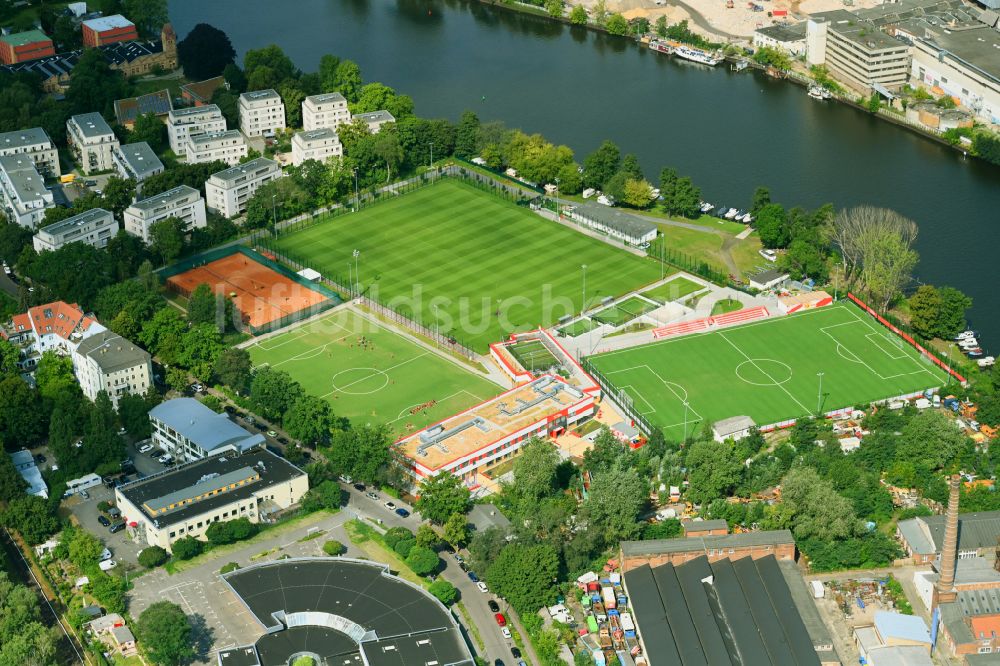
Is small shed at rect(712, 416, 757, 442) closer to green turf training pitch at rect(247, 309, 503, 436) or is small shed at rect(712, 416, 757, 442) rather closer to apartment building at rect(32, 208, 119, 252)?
green turf training pitch at rect(247, 309, 503, 436)

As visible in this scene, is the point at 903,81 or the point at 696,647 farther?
the point at 903,81

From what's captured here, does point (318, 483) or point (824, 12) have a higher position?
point (824, 12)

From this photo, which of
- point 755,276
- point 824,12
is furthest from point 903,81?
point 755,276

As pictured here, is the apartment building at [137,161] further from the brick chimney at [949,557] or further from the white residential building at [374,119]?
the brick chimney at [949,557]

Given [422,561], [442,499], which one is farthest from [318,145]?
[422,561]

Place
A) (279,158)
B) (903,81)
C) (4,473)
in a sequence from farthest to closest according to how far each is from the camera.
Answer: (903,81) < (279,158) < (4,473)

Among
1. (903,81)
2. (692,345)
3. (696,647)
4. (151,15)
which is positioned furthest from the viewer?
(151,15)

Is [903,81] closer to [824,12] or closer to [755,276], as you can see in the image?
[824,12]
